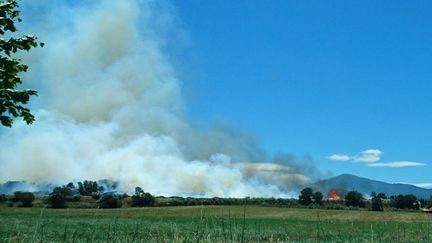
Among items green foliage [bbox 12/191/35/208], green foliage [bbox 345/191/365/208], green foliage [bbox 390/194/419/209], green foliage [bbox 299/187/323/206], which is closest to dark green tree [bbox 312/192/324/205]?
green foliage [bbox 299/187/323/206]

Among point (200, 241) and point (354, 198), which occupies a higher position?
point (354, 198)

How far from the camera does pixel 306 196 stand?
5679 inches

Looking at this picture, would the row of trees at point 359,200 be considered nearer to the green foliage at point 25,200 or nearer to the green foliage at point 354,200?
the green foliage at point 354,200

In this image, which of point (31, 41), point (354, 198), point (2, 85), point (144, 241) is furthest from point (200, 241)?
point (354, 198)

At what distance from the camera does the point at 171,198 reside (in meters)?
136

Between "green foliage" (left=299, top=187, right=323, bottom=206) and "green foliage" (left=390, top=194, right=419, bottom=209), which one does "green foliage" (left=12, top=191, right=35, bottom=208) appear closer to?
"green foliage" (left=299, top=187, right=323, bottom=206)

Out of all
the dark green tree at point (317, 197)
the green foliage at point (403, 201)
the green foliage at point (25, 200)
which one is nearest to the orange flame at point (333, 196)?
the dark green tree at point (317, 197)

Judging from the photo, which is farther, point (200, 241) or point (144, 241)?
point (144, 241)

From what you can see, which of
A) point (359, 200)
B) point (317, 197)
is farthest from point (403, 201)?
point (317, 197)

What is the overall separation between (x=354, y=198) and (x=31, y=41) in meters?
127

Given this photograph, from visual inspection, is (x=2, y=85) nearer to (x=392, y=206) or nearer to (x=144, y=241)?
(x=144, y=241)

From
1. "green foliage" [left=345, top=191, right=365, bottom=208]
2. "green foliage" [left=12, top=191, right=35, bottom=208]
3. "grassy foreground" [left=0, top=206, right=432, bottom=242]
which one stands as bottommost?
"grassy foreground" [left=0, top=206, right=432, bottom=242]

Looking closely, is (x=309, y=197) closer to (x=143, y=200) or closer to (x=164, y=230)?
(x=143, y=200)

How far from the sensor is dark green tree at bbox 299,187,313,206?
14250 cm
